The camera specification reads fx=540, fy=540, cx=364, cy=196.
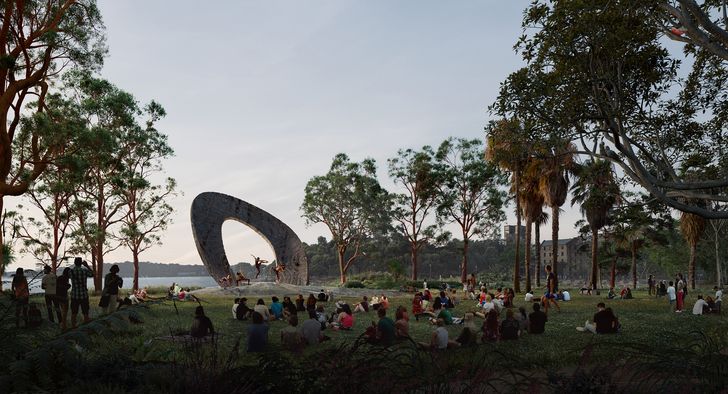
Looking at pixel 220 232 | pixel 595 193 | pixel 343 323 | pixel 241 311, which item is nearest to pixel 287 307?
pixel 241 311

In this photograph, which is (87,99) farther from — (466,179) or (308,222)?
(466,179)

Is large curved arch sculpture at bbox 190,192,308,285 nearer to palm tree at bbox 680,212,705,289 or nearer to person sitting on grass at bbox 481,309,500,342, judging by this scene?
person sitting on grass at bbox 481,309,500,342

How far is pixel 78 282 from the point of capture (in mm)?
15359

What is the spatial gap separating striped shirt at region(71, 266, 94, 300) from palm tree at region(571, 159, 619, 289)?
18315mm

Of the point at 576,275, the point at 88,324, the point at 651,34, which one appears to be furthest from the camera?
the point at 576,275

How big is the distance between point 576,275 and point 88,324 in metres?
146

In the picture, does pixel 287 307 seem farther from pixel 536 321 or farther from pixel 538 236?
pixel 538 236

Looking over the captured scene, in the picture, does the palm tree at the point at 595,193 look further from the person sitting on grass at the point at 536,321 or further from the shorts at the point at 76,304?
the shorts at the point at 76,304

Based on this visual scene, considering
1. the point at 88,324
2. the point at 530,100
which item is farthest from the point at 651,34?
the point at 88,324

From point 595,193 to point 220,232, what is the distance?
29.8 m

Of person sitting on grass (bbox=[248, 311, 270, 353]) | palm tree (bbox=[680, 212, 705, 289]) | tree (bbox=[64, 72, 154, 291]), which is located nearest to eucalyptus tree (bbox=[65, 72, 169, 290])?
tree (bbox=[64, 72, 154, 291])

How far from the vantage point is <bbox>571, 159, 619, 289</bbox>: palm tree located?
75.3ft

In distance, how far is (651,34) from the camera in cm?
1689

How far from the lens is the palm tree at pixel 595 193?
903 inches
